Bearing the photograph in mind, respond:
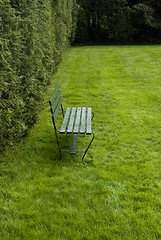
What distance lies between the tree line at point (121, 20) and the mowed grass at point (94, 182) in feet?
41.2

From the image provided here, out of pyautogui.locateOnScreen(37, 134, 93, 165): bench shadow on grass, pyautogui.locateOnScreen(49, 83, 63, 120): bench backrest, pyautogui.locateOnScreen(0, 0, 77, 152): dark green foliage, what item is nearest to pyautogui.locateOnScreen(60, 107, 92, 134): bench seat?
pyautogui.locateOnScreen(49, 83, 63, 120): bench backrest

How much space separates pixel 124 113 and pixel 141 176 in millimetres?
2476

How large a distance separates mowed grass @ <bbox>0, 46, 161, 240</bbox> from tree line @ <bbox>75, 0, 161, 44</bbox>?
1255 cm

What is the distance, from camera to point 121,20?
16.1 m

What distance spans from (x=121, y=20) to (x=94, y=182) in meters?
16.1

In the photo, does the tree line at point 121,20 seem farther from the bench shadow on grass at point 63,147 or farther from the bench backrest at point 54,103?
the bench shadow on grass at point 63,147

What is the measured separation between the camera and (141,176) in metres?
3.38

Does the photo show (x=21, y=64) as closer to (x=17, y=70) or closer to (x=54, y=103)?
(x=17, y=70)

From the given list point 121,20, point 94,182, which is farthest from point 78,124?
point 121,20

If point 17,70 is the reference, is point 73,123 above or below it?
below

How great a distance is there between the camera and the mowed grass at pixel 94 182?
258 centimetres

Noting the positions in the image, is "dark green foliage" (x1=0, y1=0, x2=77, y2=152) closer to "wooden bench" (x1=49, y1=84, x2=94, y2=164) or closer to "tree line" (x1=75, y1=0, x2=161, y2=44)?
"wooden bench" (x1=49, y1=84, x2=94, y2=164)

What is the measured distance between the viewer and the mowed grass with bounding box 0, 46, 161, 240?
8.45 feet

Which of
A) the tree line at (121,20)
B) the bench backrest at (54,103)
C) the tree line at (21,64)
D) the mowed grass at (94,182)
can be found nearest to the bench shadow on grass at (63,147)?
the mowed grass at (94,182)
